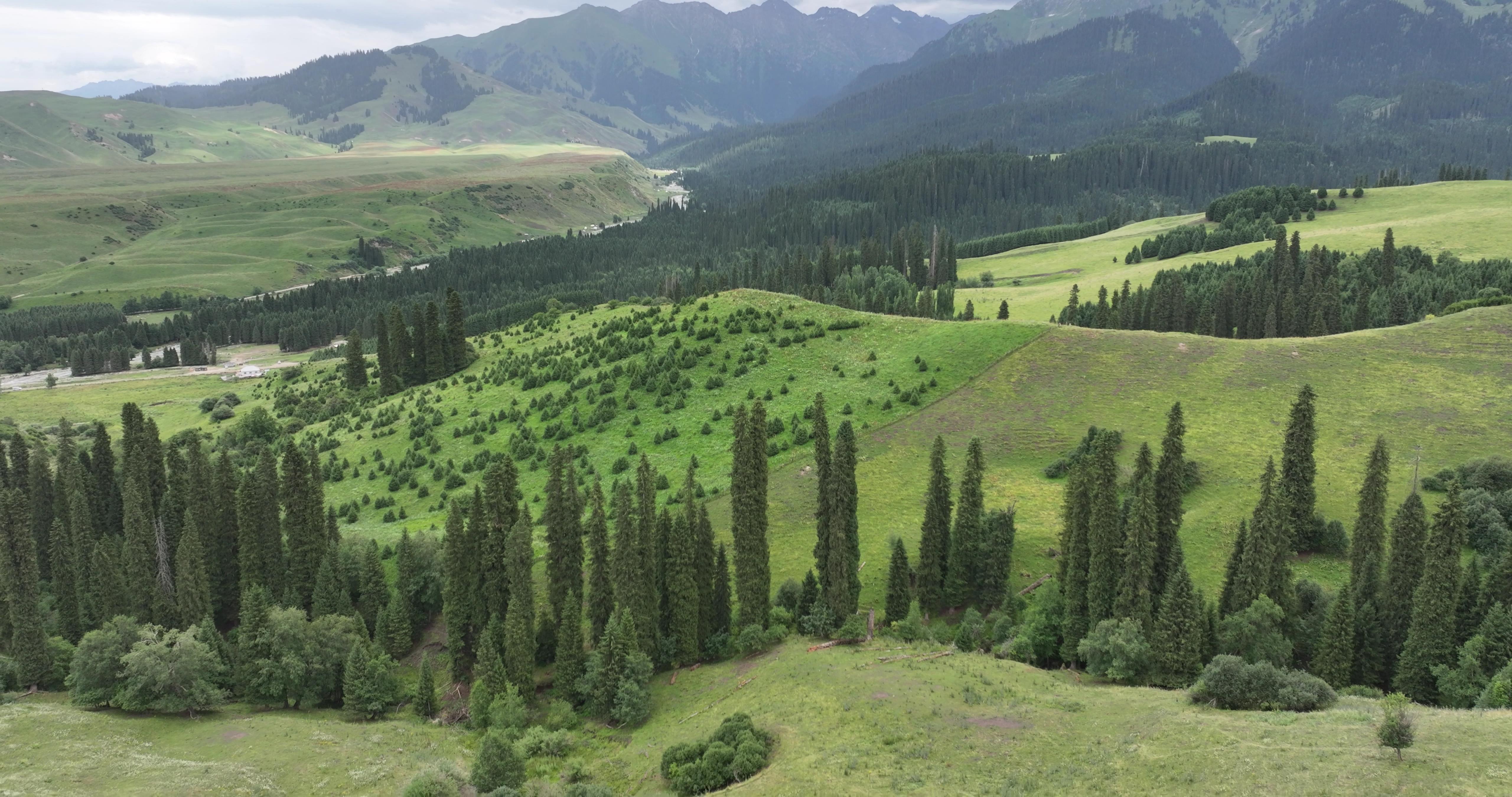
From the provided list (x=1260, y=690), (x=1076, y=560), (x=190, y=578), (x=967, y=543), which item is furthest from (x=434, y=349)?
(x=1260, y=690)

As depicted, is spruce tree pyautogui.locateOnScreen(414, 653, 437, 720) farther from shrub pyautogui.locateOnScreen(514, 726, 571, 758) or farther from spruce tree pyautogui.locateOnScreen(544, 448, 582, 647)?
shrub pyautogui.locateOnScreen(514, 726, 571, 758)

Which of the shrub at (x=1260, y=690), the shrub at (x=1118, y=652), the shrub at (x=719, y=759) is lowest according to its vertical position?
the shrub at (x=719, y=759)

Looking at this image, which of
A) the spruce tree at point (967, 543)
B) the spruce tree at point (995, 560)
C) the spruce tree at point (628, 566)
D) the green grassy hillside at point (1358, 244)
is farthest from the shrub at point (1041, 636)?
the green grassy hillside at point (1358, 244)

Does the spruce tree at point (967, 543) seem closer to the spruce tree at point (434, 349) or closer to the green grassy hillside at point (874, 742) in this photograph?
the green grassy hillside at point (874, 742)

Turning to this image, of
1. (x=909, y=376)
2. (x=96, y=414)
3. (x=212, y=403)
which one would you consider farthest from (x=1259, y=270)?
(x=96, y=414)

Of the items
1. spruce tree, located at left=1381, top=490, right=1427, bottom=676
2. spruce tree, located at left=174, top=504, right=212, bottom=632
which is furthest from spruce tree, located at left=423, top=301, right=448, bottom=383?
spruce tree, located at left=1381, top=490, right=1427, bottom=676

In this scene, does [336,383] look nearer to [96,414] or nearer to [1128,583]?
[96,414]
